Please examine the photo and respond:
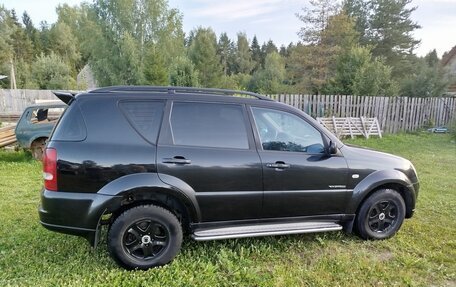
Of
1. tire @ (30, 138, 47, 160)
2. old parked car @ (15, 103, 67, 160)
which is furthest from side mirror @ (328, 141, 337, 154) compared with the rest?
tire @ (30, 138, 47, 160)

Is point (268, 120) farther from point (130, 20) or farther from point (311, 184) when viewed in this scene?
point (130, 20)

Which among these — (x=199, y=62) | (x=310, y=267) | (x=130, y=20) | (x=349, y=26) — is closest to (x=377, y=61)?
(x=349, y=26)

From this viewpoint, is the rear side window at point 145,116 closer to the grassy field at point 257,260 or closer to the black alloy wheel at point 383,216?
the grassy field at point 257,260

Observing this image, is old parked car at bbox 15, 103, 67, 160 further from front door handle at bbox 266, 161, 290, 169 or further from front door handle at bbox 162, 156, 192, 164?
front door handle at bbox 266, 161, 290, 169

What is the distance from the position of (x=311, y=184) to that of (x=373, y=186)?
82 cm

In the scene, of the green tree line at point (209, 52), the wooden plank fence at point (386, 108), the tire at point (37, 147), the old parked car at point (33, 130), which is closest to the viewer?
the old parked car at point (33, 130)

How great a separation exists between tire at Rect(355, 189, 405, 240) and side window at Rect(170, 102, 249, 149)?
5.65 ft

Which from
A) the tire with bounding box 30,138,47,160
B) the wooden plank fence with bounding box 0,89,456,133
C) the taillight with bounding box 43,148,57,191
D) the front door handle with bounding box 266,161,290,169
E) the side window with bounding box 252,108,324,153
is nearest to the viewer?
the taillight with bounding box 43,148,57,191

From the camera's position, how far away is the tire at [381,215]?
3.64 meters

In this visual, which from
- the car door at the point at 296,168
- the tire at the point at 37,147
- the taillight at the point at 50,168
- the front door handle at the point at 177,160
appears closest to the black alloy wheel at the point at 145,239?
the front door handle at the point at 177,160

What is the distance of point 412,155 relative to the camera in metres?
9.33

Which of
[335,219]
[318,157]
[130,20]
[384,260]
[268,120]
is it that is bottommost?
[384,260]

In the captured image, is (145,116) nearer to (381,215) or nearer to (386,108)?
(381,215)

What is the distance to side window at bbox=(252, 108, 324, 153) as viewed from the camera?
3346 mm
